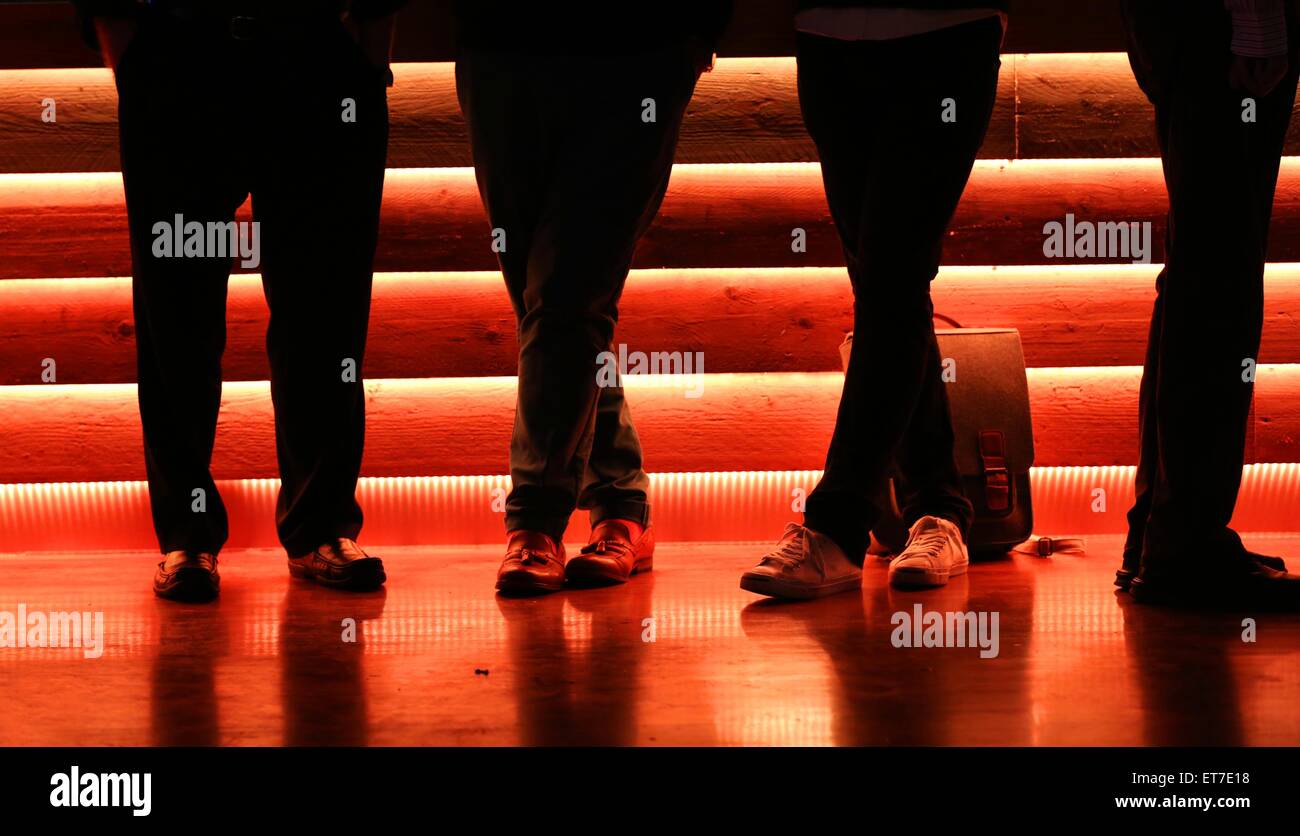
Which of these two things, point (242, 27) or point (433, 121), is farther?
point (433, 121)

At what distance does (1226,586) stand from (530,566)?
3.60 ft

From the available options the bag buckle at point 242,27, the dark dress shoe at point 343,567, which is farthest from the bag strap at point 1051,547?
the bag buckle at point 242,27

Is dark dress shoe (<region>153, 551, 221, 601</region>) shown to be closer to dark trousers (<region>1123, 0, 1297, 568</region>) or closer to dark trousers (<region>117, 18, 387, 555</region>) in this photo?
dark trousers (<region>117, 18, 387, 555</region>)

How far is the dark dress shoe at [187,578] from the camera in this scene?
82.1 inches

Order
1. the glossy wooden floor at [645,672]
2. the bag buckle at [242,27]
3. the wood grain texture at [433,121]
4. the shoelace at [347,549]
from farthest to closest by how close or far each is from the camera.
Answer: the wood grain texture at [433,121] < the shoelace at [347,549] < the bag buckle at [242,27] < the glossy wooden floor at [645,672]

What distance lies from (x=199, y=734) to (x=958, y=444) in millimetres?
1636

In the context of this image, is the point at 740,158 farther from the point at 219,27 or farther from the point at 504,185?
the point at 219,27

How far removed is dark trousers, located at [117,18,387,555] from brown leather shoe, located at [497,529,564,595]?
14.3 inches

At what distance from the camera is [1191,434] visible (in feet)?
6.12

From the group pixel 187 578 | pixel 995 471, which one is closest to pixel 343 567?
pixel 187 578

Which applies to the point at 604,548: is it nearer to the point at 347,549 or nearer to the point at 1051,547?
the point at 347,549

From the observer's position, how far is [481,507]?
2824mm

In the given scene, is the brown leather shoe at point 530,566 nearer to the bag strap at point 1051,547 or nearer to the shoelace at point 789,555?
the shoelace at point 789,555

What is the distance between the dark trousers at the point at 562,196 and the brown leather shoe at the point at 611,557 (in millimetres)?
81
